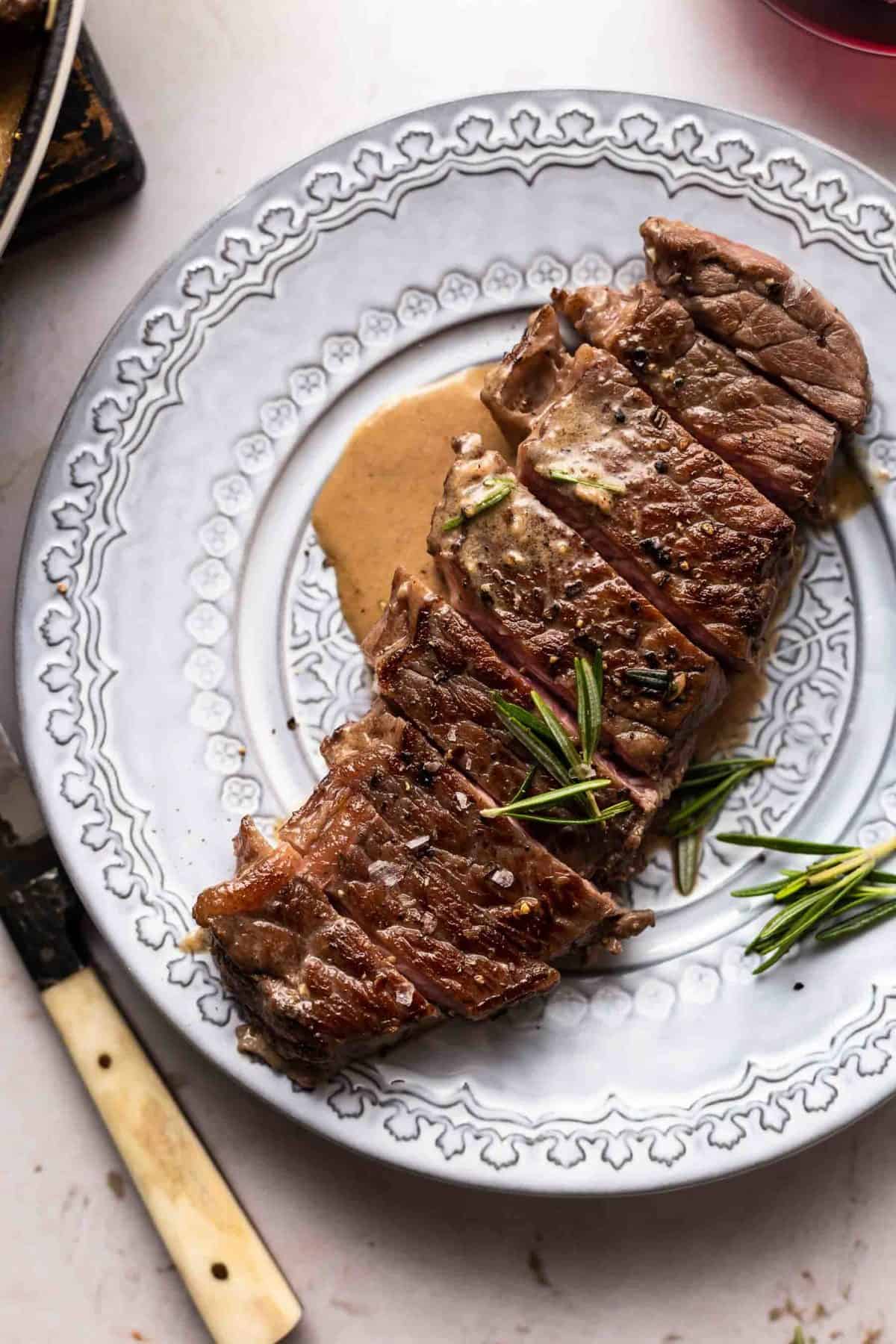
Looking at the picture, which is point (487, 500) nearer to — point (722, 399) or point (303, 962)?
point (722, 399)

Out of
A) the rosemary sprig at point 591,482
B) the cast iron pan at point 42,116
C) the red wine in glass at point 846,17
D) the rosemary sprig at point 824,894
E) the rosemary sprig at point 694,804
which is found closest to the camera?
the cast iron pan at point 42,116

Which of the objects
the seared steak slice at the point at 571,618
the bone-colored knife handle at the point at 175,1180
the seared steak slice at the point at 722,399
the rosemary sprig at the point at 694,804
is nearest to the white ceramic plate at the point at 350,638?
the rosemary sprig at the point at 694,804

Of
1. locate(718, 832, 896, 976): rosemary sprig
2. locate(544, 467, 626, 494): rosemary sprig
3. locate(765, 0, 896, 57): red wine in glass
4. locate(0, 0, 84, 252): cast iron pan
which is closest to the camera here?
locate(0, 0, 84, 252): cast iron pan

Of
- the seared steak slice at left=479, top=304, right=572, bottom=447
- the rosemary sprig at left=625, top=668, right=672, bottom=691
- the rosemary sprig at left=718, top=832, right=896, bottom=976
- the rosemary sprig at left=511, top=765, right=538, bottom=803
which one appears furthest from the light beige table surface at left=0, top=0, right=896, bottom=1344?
the rosemary sprig at left=625, top=668, right=672, bottom=691

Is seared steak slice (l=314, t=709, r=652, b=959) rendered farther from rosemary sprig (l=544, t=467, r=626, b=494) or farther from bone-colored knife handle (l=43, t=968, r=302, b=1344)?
bone-colored knife handle (l=43, t=968, r=302, b=1344)

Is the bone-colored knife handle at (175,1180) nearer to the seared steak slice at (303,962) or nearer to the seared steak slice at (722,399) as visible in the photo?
the seared steak slice at (303,962)
